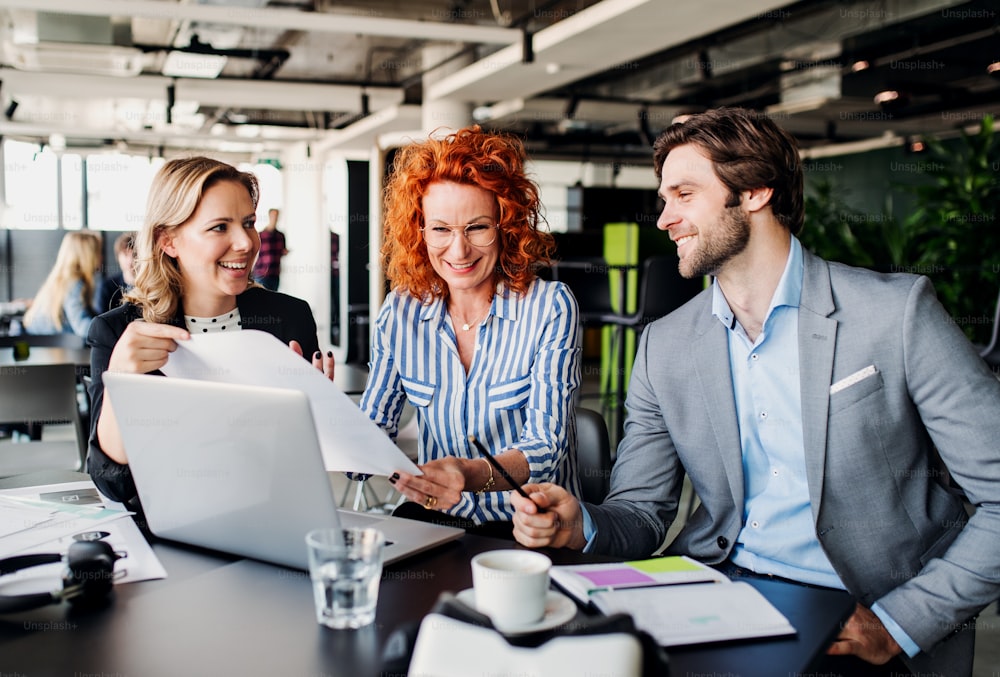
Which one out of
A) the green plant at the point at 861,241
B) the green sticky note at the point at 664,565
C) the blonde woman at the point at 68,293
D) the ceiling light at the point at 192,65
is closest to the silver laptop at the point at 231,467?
the green sticky note at the point at 664,565

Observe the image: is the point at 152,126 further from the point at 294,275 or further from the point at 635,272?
the point at 635,272

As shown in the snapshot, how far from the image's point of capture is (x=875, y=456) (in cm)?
148

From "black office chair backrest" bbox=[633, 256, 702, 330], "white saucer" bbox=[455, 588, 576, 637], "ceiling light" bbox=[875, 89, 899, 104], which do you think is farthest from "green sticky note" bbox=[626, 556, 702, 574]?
"ceiling light" bbox=[875, 89, 899, 104]

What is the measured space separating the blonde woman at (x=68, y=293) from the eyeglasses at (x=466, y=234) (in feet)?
12.9

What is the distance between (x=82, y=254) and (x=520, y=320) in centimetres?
411

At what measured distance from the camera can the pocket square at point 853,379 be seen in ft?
4.83

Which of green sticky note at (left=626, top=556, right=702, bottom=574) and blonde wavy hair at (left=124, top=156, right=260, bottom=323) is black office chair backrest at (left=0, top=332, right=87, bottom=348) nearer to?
blonde wavy hair at (left=124, top=156, right=260, bottom=323)

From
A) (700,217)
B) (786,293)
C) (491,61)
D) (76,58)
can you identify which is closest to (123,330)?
(700,217)

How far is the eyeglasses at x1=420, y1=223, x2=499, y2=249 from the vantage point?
6.24 ft

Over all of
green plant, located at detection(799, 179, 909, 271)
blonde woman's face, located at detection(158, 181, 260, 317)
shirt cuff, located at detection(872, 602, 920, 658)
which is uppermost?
green plant, located at detection(799, 179, 909, 271)

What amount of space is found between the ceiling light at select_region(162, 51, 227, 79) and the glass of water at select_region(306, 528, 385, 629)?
329 inches

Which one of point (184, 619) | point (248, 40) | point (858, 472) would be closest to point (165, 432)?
point (184, 619)

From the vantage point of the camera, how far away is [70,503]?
60.4 inches

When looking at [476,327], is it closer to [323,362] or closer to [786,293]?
[323,362]
